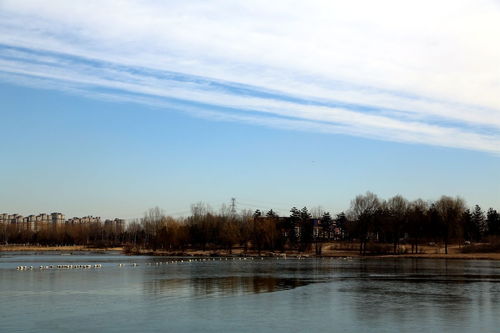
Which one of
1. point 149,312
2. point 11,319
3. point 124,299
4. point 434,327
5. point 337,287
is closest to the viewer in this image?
point 434,327

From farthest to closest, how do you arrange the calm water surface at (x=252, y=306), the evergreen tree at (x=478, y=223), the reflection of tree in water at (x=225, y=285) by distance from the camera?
the evergreen tree at (x=478, y=223), the reflection of tree in water at (x=225, y=285), the calm water surface at (x=252, y=306)

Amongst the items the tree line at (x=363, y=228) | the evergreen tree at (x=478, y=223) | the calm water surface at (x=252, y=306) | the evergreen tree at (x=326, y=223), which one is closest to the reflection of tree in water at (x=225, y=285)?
the calm water surface at (x=252, y=306)

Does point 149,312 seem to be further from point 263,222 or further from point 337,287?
point 263,222

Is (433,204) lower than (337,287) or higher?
higher

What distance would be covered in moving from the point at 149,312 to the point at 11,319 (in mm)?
6116

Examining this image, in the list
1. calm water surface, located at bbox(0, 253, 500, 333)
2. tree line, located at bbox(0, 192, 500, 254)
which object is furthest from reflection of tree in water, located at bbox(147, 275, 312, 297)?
tree line, located at bbox(0, 192, 500, 254)

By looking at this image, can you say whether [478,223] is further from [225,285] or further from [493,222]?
[225,285]

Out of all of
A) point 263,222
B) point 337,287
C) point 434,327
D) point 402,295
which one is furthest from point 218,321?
point 263,222

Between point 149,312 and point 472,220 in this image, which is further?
point 472,220

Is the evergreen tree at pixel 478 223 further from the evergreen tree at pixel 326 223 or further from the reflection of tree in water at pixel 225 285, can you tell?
the reflection of tree in water at pixel 225 285

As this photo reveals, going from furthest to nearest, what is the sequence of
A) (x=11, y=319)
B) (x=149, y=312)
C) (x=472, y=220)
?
(x=472, y=220)
(x=149, y=312)
(x=11, y=319)

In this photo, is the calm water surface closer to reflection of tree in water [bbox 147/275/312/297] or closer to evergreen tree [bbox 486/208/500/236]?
reflection of tree in water [bbox 147/275/312/297]

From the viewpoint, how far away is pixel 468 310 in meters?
29.0

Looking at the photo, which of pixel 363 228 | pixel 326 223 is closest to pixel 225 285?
pixel 363 228
